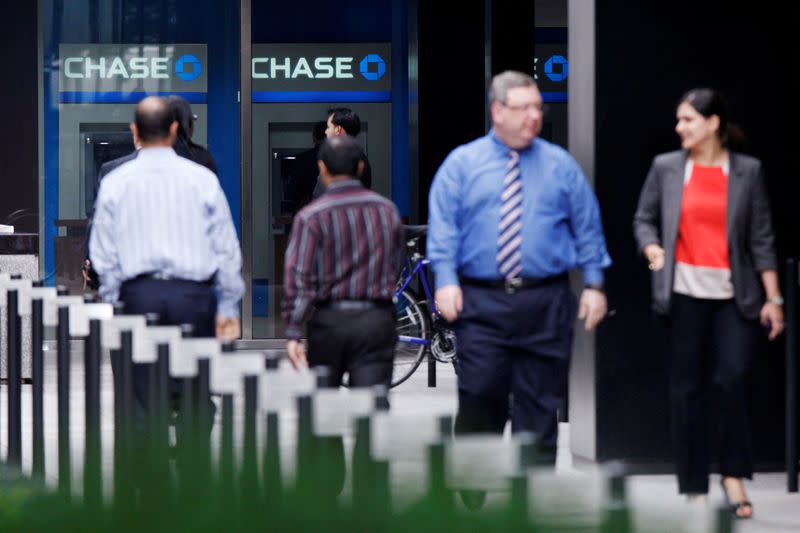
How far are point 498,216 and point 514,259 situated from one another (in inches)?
7.1

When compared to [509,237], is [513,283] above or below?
below

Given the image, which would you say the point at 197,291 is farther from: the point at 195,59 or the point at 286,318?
the point at 195,59

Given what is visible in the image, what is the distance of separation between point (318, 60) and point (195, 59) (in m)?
→ 1.09

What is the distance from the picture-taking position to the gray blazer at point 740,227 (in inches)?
259

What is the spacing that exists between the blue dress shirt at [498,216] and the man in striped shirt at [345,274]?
22 cm

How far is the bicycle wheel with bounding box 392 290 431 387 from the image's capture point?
36.9 ft

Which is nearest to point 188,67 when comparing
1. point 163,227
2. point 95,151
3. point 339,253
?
point 95,151

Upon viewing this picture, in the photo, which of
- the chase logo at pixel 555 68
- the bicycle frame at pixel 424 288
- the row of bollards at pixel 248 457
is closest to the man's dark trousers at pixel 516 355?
the row of bollards at pixel 248 457

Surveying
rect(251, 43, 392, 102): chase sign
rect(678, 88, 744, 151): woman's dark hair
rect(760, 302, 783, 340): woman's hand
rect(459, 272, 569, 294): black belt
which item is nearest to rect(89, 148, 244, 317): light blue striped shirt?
rect(459, 272, 569, 294): black belt

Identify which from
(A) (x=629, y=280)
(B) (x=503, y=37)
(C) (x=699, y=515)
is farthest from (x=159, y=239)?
(B) (x=503, y=37)

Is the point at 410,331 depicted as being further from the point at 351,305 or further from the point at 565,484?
the point at 565,484

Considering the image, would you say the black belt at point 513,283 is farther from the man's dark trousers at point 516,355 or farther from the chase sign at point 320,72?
the chase sign at point 320,72

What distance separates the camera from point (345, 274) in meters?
6.33

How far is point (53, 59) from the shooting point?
46.8 ft
